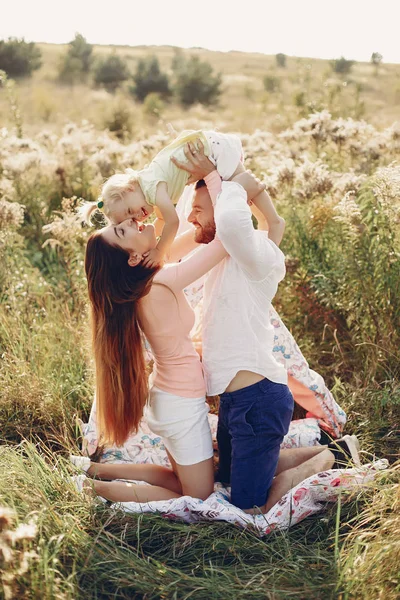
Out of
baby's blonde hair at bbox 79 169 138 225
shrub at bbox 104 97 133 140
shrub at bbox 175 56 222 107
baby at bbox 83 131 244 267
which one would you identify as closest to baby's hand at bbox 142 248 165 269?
baby at bbox 83 131 244 267

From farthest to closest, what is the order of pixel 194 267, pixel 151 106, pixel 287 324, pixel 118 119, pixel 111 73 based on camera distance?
pixel 111 73
pixel 151 106
pixel 118 119
pixel 287 324
pixel 194 267

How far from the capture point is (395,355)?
420 centimetres

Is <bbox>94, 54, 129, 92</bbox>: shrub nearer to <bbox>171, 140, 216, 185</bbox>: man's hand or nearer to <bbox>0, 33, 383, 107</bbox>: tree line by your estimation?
<bbox>0, 33, 383, 107</bbox>: tree line

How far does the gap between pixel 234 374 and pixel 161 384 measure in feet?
1.30

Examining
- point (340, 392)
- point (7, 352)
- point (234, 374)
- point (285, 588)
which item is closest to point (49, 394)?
point (7, 352)

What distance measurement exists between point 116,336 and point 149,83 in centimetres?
3114

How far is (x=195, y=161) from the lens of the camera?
3.06 m

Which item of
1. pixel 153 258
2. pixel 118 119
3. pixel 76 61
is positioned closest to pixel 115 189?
pixel 153 258

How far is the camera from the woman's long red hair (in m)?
3.03

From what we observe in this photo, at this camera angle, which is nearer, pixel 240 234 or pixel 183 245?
pixel 240 234

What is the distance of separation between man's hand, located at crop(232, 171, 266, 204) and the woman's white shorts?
101 centimetres

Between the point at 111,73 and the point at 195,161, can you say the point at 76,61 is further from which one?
the point at 195,161

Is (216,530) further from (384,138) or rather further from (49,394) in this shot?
(384,138)

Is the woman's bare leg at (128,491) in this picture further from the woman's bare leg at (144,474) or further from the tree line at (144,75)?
the tree line at (144,75)
